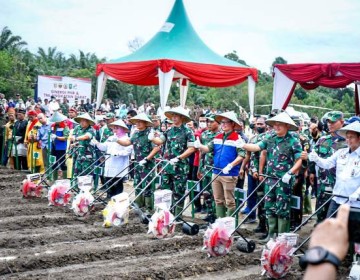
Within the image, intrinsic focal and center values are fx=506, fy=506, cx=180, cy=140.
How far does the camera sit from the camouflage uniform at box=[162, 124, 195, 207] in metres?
8.07

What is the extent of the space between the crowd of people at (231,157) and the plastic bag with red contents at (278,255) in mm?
501

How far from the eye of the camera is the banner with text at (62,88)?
26.3m

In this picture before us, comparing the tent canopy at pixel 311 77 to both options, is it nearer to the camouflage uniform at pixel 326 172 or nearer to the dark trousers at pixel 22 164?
the camouflage uniform at pixel 326 172

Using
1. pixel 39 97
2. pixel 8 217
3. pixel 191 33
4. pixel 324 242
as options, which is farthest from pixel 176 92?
pixel 324 242

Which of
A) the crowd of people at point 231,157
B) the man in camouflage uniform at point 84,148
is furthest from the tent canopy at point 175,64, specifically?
the man in camouflage uniform at point 84,148

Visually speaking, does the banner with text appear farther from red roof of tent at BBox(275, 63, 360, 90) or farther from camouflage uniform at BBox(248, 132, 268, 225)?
camouflage uniform at BBox(248, 132, 268, 225)

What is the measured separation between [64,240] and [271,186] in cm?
283

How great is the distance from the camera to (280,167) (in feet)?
21.4

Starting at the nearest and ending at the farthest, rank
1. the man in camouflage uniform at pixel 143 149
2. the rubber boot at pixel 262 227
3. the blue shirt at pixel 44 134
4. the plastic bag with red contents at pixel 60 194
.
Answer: the rubber boot at pixel 262 227 → the man in camouflage uniform at pixel 143 149 → the plastic bag with red contents at pixel 60 194 → the blue shirt at pixel 44 134

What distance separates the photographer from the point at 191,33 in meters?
14.9

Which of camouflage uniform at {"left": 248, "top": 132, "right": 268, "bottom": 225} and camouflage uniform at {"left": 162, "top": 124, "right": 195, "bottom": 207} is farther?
camouflage uniform at {"left": 162, "top": 124, "right": 195, "bottom": 207}

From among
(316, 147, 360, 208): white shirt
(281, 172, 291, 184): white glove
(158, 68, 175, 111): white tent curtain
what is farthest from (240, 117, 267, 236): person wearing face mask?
(158, 68, 175, 111): white tent curtain

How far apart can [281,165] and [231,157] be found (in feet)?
3.35

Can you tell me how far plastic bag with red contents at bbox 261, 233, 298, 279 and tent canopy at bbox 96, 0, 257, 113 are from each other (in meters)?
7.48
